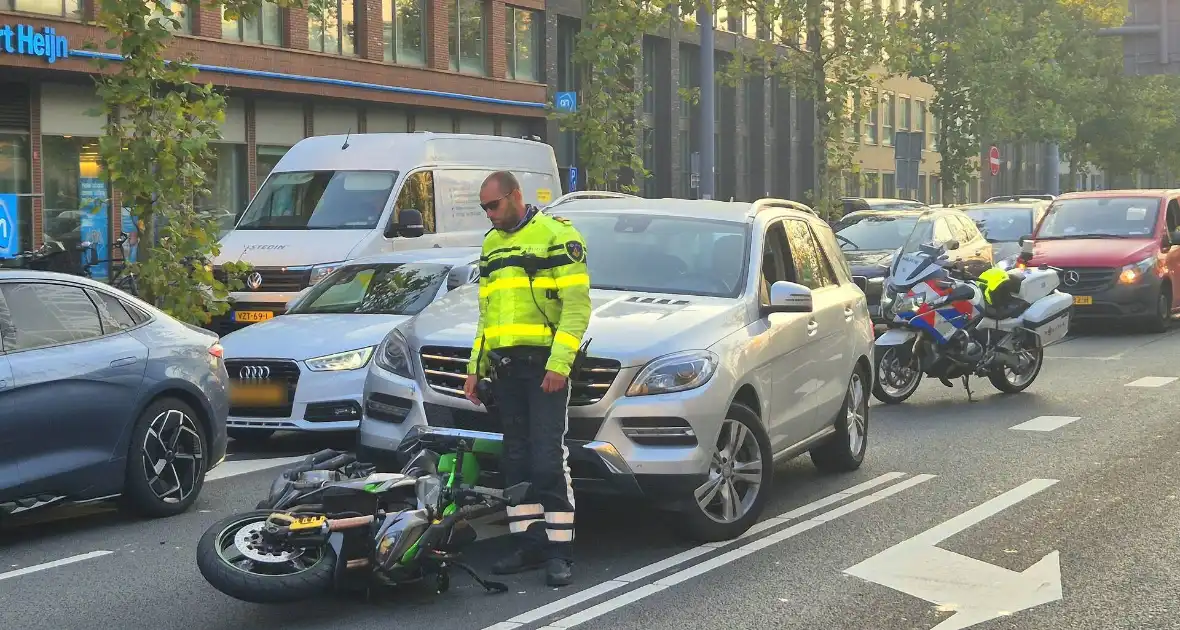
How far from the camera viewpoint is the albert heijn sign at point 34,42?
25188mm

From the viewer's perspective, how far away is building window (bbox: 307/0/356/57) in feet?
105

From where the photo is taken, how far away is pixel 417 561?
6.31m

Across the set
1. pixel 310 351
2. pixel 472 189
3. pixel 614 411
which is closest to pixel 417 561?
pixel 614 411

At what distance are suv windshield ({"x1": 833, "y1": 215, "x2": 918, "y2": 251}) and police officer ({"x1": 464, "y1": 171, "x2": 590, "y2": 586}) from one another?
15510 millimetres

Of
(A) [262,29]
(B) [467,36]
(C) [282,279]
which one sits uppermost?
(B) [467,36]

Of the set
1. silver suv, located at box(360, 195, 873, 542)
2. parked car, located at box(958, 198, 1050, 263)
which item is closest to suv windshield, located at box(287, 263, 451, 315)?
silver suv, located at box(360, 195, 873, 542)

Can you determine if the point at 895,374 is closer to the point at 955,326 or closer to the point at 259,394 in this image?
the point at 955,326

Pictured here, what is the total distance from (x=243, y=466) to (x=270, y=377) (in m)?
0.67

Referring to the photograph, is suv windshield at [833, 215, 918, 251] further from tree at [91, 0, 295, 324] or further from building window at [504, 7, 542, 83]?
building window at [504, 7, 542, 83]

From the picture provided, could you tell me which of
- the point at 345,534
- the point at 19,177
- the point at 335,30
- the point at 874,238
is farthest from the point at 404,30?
the point at 345,534

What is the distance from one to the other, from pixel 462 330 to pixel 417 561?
1595 millimetres

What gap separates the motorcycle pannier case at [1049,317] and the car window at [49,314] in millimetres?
8750

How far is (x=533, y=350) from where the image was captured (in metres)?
6.91

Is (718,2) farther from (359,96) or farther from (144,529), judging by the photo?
(144,529)
